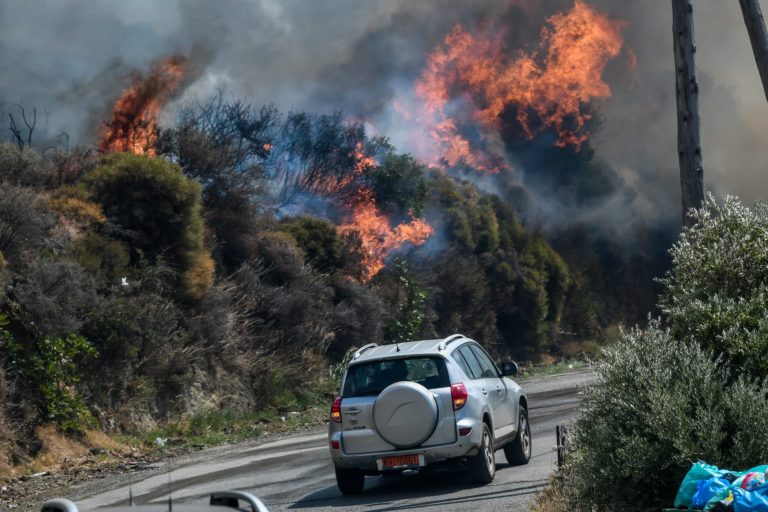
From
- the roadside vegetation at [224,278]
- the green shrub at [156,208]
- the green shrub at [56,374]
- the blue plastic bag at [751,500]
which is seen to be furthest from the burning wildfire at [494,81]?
the blue plastic bag at [751,500]

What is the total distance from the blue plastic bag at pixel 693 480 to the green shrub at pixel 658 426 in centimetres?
58

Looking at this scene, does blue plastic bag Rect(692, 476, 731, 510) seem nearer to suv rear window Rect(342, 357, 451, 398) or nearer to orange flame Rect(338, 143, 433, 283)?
suv rear window Rect(342, 357, 451, 398)

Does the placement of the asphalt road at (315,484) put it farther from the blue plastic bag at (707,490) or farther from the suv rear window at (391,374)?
the blue plastic bag at (707,490)

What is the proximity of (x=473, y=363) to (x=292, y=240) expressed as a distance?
827 inches

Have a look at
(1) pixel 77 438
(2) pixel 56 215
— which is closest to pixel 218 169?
(2) pixel 56 215

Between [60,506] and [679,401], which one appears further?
[679,401]

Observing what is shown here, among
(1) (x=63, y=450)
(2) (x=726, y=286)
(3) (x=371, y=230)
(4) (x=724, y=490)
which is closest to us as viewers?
(4) (x=724, y=490)

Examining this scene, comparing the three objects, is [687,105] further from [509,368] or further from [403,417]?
[403,417]

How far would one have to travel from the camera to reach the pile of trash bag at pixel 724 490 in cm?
601

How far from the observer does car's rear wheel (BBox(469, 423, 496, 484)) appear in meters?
12.0

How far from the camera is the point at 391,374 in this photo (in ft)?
40.2

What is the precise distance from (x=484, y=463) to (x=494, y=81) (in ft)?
140

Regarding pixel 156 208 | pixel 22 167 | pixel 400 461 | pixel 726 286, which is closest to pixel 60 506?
pixel 400 461

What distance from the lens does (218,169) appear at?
3197 cm
